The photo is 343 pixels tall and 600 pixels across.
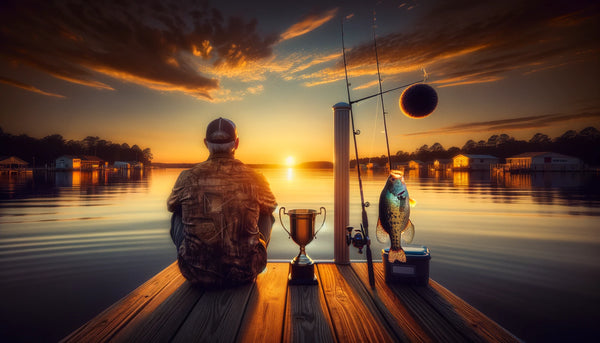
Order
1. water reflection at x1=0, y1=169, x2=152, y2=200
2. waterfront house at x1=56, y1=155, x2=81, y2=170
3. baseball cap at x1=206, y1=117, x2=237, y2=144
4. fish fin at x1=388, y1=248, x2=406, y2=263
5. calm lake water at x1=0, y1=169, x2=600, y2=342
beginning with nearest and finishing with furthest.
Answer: fish fin at x1=388, y1=248, x2=406, y2=263 < baseball cap at x1=206, y1=117, x2=237, y2=144 < calm lake water at x1=0, y1=169, x2=600, y2=342 < water reflection at x1=0, y1=169, x2=152, y2=200 < waterfront house at x1=56, y1=155, x2=81, y2=170

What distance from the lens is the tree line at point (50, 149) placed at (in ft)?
269

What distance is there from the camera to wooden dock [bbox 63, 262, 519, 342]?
2.11 metres

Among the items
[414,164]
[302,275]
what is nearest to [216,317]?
[302,275]

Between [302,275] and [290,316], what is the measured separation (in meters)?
0.77

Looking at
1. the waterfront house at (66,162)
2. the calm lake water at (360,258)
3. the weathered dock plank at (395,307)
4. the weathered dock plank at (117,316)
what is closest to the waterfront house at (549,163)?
the calm lake water at (360,258)

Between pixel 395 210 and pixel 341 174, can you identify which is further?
pixel 341 174

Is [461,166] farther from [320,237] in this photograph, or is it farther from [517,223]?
[320,237]

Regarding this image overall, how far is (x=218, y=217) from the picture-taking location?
2.68 metres

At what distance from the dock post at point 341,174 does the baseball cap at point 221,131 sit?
65.4 inches

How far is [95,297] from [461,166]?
322ft

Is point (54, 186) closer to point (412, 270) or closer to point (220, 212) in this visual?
point (220, 212)

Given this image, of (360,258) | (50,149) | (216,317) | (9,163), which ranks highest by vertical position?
(50,149)

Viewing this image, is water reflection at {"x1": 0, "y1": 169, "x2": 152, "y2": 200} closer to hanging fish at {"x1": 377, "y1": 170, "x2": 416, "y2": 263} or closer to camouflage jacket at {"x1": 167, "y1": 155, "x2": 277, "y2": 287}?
camouflage jacket at {"x1": 167, "y1": 155, "x2": 277, "y2": 287}

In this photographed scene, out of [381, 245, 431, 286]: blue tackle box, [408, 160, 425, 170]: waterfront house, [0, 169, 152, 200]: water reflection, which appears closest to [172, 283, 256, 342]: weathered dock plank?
[381, 245, 431, 286]: blue tackle box
